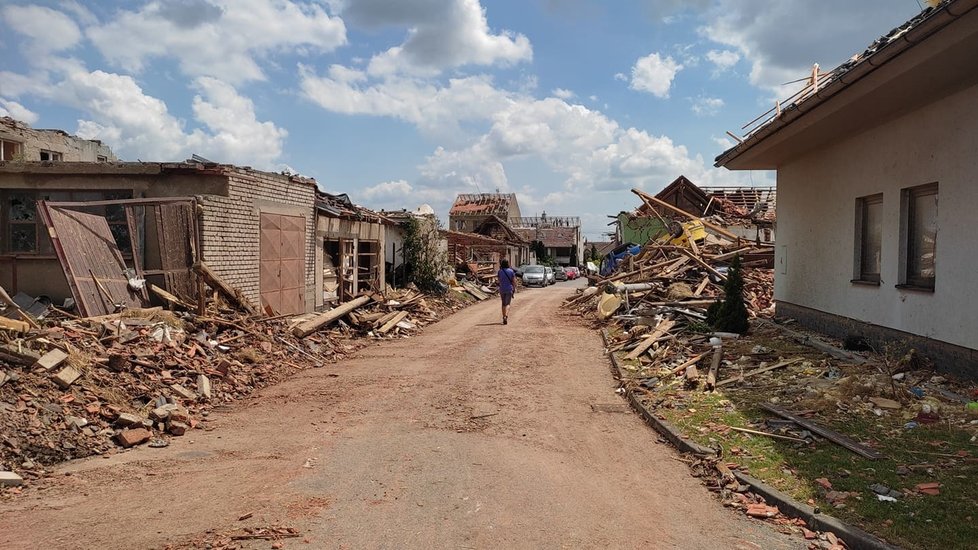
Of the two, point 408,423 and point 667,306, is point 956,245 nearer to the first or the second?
point 408,423

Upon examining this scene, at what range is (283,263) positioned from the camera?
15.0 m

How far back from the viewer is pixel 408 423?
784cm

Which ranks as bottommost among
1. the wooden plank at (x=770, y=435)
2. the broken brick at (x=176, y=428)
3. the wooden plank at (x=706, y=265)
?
the broken brick at (x=176, y=428)

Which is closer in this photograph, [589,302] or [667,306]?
[667,306]

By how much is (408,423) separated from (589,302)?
50.9 feet

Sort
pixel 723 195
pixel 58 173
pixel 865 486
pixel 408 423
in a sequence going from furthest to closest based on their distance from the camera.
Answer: pixel 723 195 → pixel 58 173 → pixel 408 423 → pixel 865 486

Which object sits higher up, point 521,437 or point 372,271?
point 372,271

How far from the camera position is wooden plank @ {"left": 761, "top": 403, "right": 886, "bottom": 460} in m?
5.68

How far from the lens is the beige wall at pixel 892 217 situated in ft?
24.5

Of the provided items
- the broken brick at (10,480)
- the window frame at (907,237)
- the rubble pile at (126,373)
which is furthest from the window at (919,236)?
the broken brick at (10,480)

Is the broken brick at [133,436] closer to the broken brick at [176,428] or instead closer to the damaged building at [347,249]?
the broken brick at [176,428]

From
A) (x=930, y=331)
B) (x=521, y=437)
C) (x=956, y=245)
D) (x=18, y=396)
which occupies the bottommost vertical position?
(x=521, y=437)

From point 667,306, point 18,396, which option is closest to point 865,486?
point 18,396

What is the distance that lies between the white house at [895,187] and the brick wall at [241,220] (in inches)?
407
